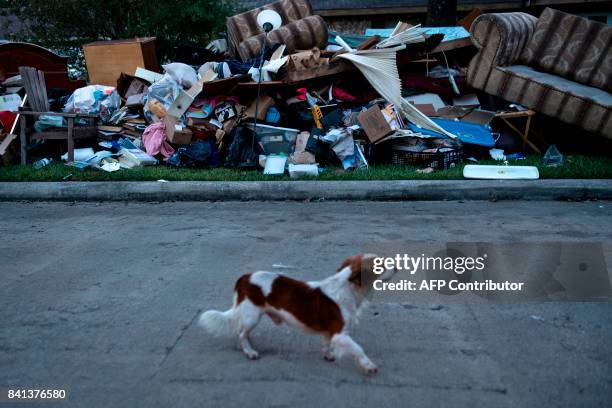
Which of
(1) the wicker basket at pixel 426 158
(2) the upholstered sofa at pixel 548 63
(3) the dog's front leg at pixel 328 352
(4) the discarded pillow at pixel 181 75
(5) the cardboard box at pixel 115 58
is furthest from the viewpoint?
(5) the cardboard box at pixel 115 58

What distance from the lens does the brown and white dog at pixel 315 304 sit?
2641 millimetres

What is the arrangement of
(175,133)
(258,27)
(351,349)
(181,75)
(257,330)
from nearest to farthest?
(351,349) → (257,330) → (175,133) → (181,75) → (258,27)

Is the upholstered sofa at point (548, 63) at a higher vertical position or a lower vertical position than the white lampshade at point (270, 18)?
lower

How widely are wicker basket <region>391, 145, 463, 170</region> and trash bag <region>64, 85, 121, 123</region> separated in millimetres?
4710

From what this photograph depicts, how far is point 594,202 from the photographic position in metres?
6.36

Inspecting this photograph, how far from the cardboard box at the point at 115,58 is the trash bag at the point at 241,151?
3.11 metres

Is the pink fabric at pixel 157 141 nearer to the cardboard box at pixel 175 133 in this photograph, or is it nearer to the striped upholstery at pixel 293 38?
the cardboard box at pixel 175 133

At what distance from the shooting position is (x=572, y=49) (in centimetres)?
918

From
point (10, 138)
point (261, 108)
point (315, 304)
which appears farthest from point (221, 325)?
point (10, 138)

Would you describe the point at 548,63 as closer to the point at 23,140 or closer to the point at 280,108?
the point at 280,108

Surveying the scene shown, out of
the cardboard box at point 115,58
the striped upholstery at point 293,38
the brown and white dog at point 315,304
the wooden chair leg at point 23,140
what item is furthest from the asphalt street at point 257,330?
the cardboard box at point 115,58

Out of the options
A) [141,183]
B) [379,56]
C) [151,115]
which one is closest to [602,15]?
[379,56]

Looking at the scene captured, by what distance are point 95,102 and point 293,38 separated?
3.42 metres

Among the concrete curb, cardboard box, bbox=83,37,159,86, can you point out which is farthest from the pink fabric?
cardboard box, bbox=83,37,159,86
